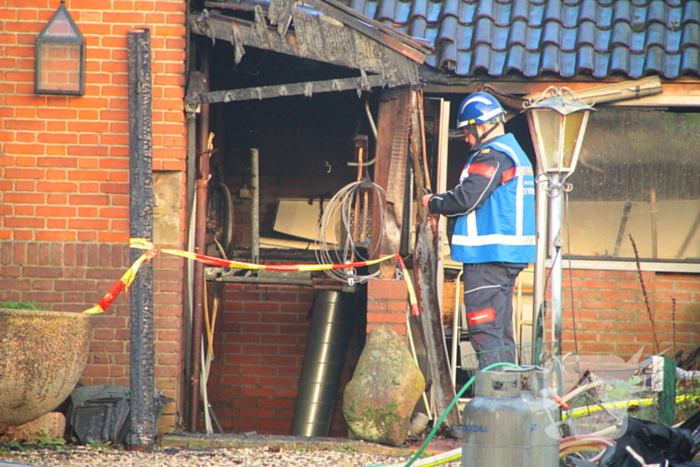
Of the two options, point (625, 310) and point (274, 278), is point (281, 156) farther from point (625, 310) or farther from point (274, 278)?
point (625, 310)

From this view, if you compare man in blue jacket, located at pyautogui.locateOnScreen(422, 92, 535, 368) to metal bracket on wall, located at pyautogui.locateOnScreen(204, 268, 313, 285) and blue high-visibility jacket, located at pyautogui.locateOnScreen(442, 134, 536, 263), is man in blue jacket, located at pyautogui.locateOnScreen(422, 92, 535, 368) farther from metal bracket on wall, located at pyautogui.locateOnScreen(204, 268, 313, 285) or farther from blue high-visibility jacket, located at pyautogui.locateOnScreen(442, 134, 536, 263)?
metal bracket on wall, located at pyautogui.locateOnScreen(204, 268, 313, 285)

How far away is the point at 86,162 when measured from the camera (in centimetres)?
612

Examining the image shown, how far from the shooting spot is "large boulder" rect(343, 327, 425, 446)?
18.9ft

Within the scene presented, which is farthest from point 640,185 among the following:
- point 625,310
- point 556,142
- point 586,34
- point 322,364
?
point 322,364

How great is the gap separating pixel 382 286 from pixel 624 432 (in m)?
2.45

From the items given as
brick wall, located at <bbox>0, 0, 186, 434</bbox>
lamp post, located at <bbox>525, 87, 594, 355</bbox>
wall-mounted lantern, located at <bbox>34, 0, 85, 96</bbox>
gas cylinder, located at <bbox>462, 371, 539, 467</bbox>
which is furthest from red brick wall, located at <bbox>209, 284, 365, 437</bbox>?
gas cylinder, located at <bbox>462, 371, 539, 467</bbox>

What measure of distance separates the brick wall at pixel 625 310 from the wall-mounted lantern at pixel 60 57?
15.0 ft

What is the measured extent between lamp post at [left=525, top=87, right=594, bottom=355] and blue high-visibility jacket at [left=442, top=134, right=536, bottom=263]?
0.29 meters

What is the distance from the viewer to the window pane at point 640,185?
313 inches

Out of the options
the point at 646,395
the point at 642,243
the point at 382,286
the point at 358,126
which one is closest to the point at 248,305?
the point at 358,126

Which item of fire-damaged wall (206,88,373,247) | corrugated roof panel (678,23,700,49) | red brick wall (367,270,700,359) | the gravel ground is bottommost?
the gravel ground

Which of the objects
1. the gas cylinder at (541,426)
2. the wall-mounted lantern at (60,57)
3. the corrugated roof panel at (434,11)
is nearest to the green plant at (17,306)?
the wall-mounted lantern at (60,57)

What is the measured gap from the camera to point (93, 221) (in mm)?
6141

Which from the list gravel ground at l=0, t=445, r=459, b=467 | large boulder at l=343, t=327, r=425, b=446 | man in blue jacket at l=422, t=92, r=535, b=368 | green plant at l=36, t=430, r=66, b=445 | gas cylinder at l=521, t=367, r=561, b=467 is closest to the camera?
gas cylinder at l=521, t=367, r=561, b=467
